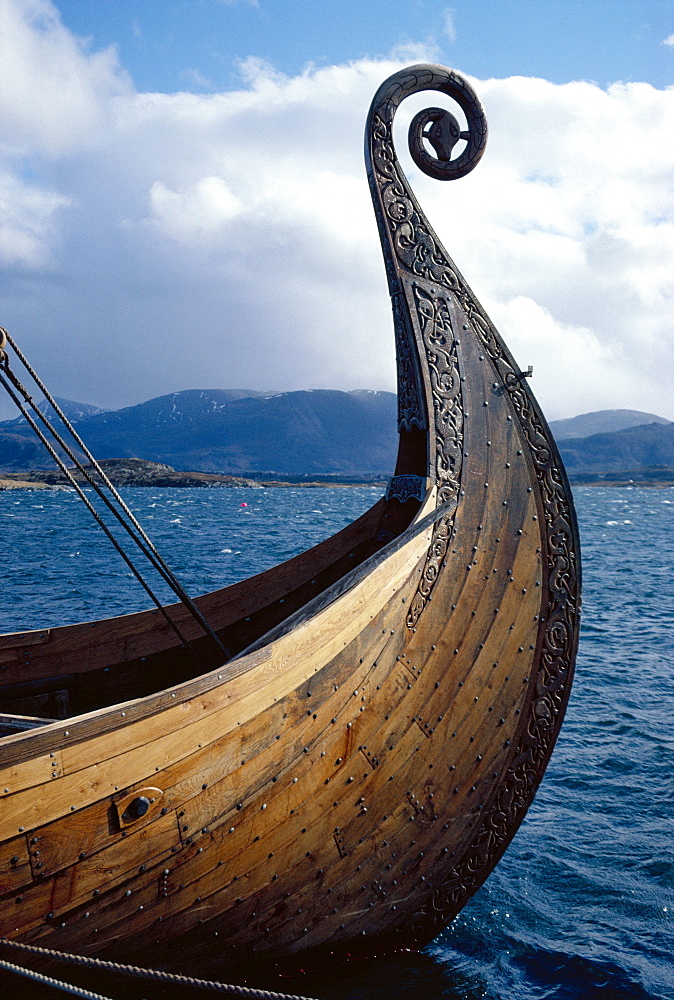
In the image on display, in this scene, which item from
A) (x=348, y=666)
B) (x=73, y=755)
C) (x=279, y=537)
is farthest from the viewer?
(x=279, y=537)

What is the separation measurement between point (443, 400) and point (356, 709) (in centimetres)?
144

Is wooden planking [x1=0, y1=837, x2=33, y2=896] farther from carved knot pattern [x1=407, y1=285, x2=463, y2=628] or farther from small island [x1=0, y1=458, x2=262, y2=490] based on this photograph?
small island [x1=0, y1=458, x2=262, y2=490]

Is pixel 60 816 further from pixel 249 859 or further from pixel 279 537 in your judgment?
pixel 279 537

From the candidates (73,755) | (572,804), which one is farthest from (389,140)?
(572,804)

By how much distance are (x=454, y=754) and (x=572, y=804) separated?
10.8ft

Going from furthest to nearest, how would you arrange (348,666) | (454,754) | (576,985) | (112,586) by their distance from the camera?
(112,586) → (576,985) → (454,754) → (348,666)

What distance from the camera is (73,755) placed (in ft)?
7.49

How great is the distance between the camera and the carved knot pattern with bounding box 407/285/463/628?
337 centimetres

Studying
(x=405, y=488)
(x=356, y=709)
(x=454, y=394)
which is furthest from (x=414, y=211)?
(x=356, y=709)

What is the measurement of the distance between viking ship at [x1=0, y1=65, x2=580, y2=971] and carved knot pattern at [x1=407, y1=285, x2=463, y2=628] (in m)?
0.01

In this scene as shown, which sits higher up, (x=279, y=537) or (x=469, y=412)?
(x=469, y=412)

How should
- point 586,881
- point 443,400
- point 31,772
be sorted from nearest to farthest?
1. point 31,772
2. point 443,400
3. point 586,881

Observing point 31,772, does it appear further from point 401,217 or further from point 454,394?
point 401,217

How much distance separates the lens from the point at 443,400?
3.50m
